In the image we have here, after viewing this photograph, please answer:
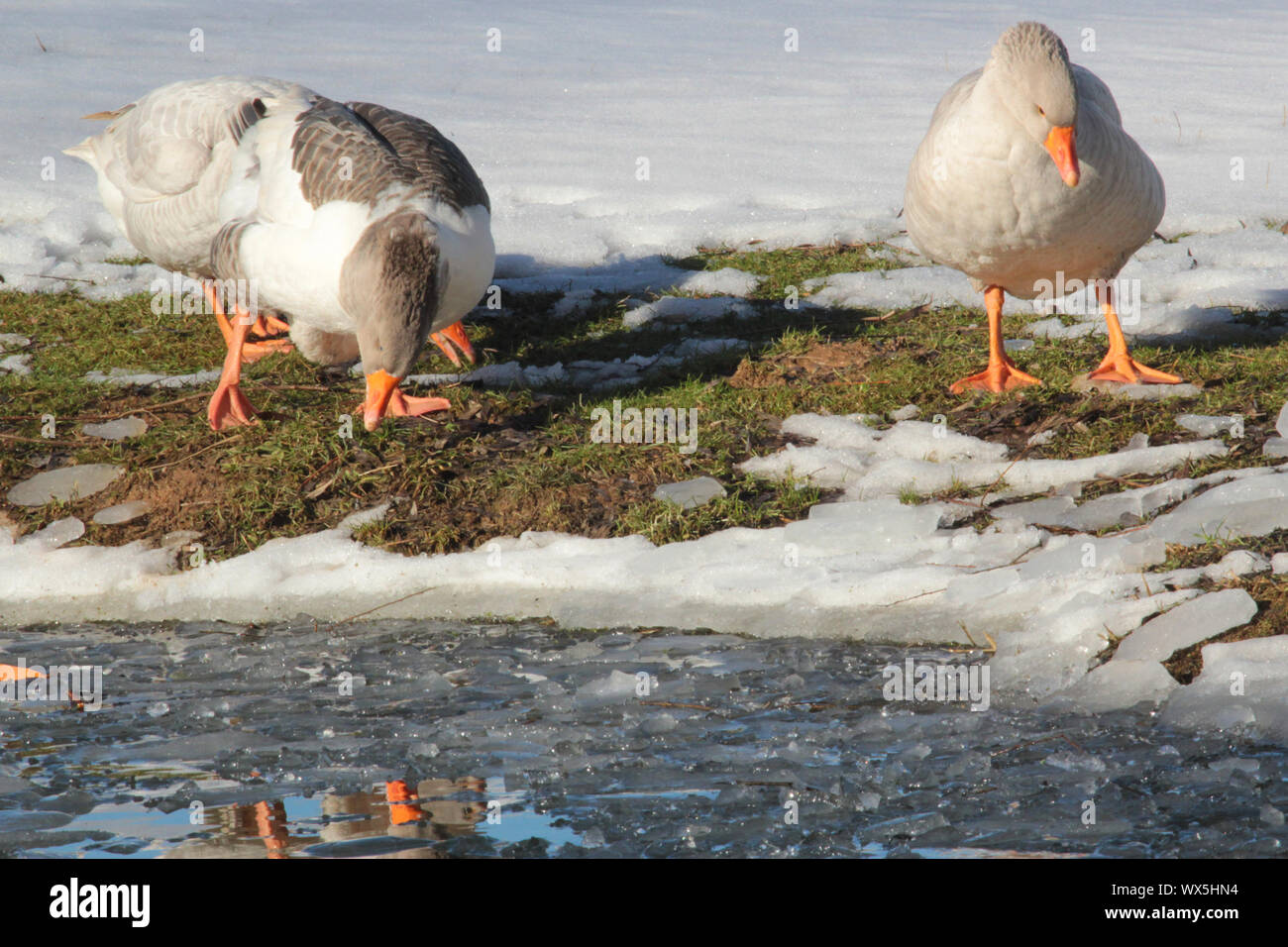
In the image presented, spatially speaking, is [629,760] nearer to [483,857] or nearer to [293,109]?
[483,857]

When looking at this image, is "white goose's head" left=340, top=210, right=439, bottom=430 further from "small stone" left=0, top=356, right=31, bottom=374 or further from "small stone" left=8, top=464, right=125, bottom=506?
"small stone" left=0, top=356, right=31, bottom=374

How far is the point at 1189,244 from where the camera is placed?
29.2ft

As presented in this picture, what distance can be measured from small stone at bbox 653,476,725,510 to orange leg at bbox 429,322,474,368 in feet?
6.63

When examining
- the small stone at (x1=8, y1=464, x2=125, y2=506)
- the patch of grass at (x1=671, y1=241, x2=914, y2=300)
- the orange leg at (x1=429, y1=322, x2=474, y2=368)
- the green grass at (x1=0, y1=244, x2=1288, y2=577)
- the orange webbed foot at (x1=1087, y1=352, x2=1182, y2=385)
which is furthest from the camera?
the patch of grass at (x1=671, y1=241, x2=914, y2=300)

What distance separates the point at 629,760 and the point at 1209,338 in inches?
197

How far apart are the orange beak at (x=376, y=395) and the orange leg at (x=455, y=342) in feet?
4.82

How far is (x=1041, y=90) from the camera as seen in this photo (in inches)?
207

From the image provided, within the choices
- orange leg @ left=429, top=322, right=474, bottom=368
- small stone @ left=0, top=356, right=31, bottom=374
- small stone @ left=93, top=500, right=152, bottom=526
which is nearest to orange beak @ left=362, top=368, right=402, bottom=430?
small stone @ left=93, top=500, right=152, bottom=526

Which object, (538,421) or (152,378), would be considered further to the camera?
(152,378)

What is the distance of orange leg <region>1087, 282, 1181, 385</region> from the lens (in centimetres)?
613

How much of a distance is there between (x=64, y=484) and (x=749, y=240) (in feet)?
18.0

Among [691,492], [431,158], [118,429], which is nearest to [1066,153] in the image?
[691,492]


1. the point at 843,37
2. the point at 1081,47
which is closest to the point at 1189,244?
the point at 1081,47

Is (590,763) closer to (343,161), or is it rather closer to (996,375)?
(343,161)
